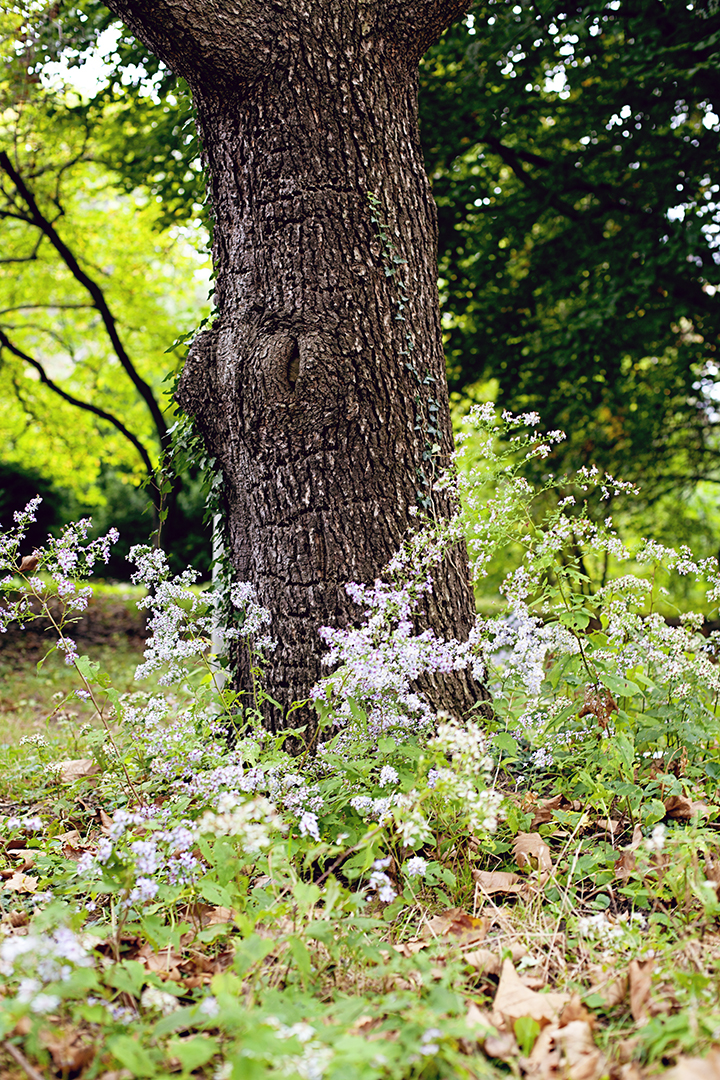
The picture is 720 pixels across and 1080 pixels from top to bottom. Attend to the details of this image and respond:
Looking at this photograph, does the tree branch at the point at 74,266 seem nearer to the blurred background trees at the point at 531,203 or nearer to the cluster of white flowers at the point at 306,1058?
the blurred background trees at the point at 531,203

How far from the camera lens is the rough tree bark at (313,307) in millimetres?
2793

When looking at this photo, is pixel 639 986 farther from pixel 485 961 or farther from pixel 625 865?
pixel 625 865

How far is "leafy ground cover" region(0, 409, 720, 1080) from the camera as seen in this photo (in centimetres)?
140

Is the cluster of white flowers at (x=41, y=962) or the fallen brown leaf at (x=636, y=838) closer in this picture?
the cluster of white flowers at (x=41, y=962)

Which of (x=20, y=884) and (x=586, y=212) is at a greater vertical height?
(x=586, y=212)

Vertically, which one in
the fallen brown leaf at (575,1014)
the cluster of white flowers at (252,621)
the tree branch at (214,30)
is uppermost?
the tree branch at (214,30)

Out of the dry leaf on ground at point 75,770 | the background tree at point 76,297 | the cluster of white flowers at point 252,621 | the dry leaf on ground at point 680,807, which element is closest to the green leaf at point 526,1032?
the dry leaf on ground at point 680,807

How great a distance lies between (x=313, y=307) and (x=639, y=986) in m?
2.30

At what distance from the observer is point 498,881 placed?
7.13ft

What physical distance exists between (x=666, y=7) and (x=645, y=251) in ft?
5.50

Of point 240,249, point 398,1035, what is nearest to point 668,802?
point 398,1035

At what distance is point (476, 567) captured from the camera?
2.91m

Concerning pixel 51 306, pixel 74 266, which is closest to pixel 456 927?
pixel 74 266

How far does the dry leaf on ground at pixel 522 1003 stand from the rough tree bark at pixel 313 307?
46.9 inches
